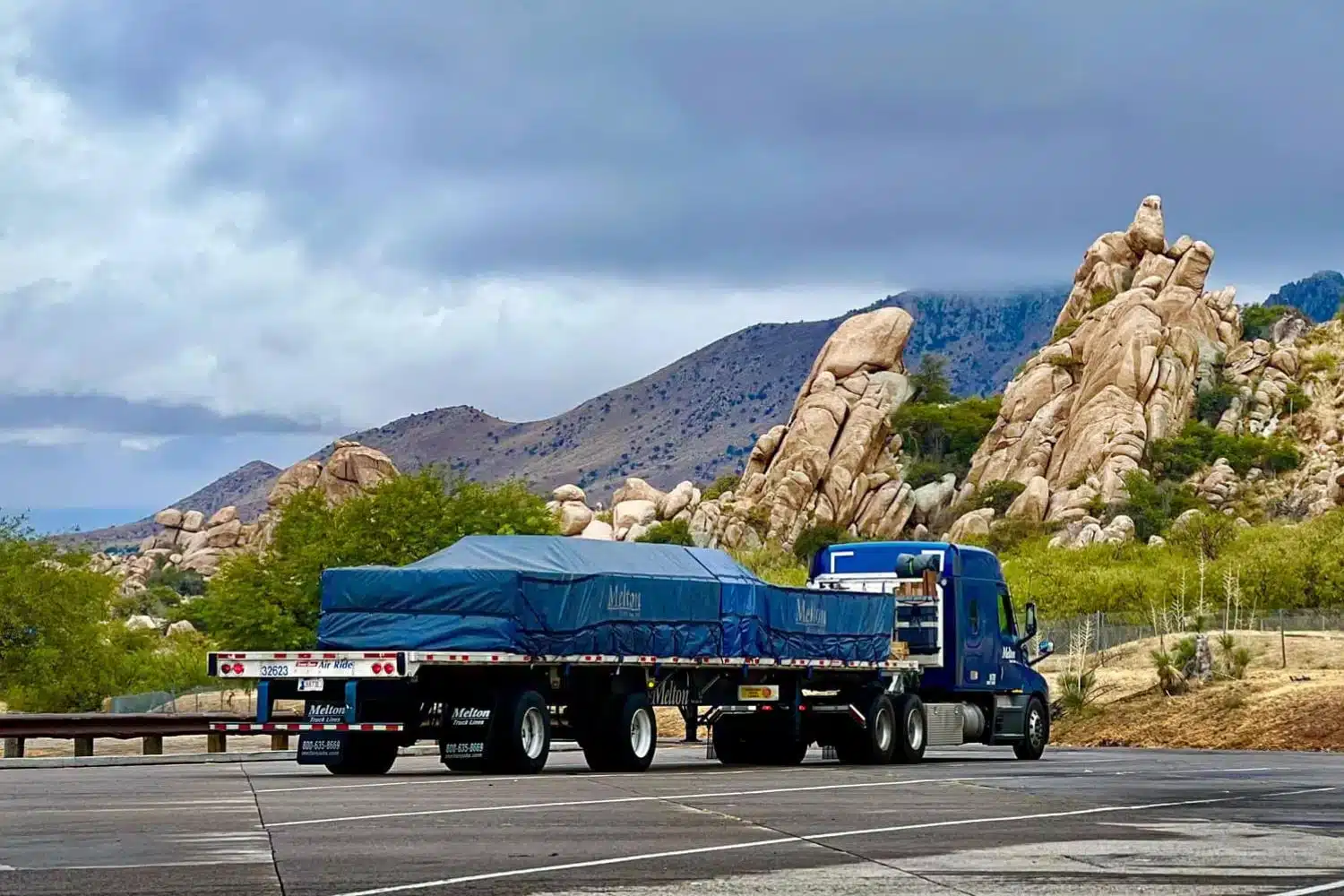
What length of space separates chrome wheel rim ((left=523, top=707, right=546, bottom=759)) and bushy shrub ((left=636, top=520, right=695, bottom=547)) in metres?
113

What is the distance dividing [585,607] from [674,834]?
11.4 meters

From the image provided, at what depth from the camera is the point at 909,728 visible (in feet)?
106

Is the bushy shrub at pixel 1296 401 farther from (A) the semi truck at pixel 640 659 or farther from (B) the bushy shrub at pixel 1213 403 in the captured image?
(A) the semi truck at pixel 640 659

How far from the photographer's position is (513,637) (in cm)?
2656

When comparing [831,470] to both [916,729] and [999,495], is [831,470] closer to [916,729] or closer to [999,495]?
[999,495]

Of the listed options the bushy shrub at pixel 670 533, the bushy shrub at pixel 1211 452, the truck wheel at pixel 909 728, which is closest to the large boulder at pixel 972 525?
the bushy shrub at pixel 1211 452

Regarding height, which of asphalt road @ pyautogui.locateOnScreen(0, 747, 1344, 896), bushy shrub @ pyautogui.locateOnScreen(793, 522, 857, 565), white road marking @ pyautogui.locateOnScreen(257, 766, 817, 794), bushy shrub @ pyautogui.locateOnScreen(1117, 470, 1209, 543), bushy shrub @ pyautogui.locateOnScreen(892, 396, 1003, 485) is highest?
bushy shrub @ pyautogui.locateOnScreen(892, 396, 1003, 485)

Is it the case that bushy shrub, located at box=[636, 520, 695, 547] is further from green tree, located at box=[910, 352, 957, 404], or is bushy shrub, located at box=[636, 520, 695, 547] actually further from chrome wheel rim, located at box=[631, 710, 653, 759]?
chrome wheel rim, located at box=[631, 710, 653, 759]

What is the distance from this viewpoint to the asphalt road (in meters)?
12.8

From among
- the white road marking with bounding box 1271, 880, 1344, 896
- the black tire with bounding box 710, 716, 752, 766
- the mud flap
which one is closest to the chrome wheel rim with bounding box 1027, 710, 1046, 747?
the black tire with bounding box 710, 716, 752, 766

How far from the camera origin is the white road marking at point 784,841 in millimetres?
Answer: 12539

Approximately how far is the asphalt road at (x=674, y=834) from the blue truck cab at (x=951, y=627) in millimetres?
5646

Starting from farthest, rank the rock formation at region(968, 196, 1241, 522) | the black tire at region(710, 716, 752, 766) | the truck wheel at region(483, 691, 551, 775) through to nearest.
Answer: the rock formation at region(968, 196, 1241, 522) < the black tire at region(710, 716, 752, 766) < the truck wheel at region(483, 691, 551, 775)

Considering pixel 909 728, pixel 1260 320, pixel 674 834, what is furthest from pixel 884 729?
pixel 1260 320
